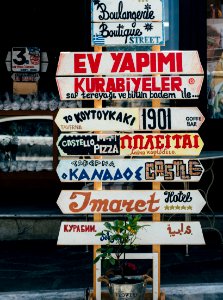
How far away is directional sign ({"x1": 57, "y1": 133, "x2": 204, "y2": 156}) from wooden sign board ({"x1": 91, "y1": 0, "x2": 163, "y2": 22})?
938mm

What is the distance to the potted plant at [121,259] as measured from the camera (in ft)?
17.0

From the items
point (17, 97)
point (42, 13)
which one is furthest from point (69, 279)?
point (42, 13)

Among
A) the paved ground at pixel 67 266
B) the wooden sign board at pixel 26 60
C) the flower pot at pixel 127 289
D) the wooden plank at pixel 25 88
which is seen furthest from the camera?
the wooden sign board at pixel 26 60

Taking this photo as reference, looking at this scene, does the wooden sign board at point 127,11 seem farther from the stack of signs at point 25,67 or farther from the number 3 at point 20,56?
the number 3 at point 20,56

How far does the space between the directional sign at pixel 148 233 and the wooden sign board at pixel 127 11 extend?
65.4 inches

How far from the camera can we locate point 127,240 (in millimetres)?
5285

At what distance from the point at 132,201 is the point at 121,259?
0.49 metres

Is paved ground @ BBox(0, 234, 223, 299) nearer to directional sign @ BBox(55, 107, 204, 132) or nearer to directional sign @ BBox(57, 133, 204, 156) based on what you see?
directional sign @ BBox(57, 133, 204, 156)

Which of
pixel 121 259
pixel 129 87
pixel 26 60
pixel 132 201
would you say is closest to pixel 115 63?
pixel 129 87

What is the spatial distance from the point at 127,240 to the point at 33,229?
9.95 feet

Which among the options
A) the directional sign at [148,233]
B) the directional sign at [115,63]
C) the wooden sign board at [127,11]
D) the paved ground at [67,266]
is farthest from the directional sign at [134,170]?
the paved ground at [67,266]

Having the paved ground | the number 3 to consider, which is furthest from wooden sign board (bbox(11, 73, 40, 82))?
the paved ground

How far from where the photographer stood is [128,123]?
5.39 meters

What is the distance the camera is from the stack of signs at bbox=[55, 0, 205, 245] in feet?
17.6
